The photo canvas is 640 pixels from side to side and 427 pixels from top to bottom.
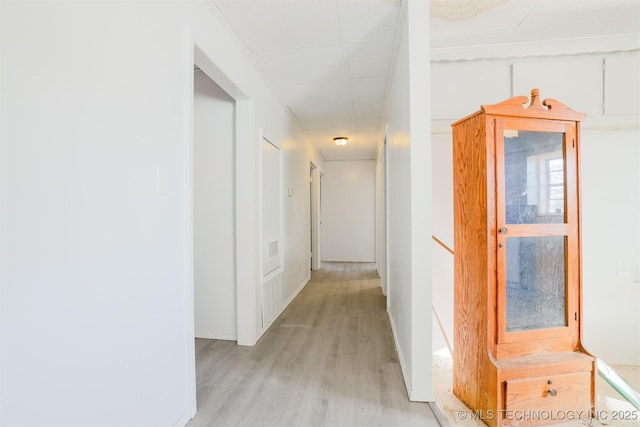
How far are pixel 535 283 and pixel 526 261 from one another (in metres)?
0.15

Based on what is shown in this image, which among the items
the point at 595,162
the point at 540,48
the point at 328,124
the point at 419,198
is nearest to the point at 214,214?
the point at 419,198

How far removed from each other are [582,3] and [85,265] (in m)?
3.01

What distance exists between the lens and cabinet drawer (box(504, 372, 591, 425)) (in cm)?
154

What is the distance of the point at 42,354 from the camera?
0.88 m

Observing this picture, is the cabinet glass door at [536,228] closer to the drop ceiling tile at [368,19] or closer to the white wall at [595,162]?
the white wall at [595,162]

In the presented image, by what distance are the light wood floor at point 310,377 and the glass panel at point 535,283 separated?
0.78 meters

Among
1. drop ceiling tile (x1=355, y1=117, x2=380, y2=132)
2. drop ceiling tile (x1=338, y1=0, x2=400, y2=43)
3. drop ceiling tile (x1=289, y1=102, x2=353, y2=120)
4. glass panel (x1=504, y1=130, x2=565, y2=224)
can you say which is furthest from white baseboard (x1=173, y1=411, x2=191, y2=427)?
drop ceiling tile (x1=355, y1=117, x2=380, y2=132)

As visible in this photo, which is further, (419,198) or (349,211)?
(349,211)

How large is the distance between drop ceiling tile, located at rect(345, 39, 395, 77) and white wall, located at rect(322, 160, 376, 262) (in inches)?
→ 165

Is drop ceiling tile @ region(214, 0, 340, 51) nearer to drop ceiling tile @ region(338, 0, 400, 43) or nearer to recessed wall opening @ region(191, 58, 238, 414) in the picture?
drop ceiling tile @ region(338, 0, 400, 43)

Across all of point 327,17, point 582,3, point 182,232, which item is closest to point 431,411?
point 182,232

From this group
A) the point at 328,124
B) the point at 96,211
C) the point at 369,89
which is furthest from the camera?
the point at 328,124

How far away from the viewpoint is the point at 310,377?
201cm

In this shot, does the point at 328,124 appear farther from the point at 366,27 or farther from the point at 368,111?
the point at 366,27
